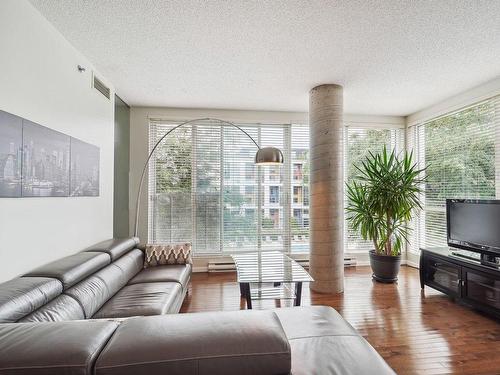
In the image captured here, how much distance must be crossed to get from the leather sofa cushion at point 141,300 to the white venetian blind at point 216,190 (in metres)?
1.90

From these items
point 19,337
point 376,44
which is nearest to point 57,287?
point 19,337

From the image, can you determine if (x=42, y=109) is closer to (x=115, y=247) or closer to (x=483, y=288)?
(x=115, y=247)

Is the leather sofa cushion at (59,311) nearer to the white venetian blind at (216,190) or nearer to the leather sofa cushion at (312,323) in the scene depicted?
the leather sofa cushion at (312,323)

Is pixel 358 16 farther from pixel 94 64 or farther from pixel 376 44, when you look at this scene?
pixel 94 64

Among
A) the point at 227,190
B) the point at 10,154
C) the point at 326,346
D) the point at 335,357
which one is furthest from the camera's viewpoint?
the point at 227,190

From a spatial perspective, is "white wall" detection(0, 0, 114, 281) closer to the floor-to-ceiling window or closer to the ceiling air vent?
the ceiling air vent

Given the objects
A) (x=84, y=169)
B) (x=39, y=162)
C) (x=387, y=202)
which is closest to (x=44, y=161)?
(x=39, y=162)

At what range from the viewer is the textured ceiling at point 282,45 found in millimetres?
2127

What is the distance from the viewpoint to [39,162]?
206cm

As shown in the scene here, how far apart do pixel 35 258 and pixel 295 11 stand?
291 centimetres

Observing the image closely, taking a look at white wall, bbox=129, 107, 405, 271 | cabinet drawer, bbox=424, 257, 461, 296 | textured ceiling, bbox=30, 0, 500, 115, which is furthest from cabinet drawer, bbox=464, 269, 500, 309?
white wall, bbox=129, 107, 405, 271

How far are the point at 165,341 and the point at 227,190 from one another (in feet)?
12.0

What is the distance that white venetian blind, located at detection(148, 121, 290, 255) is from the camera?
14.6ft

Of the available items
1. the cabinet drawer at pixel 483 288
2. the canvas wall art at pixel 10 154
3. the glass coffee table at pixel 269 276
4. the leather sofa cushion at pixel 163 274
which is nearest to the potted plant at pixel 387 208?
the cabinet drawer at pixel 483 288
